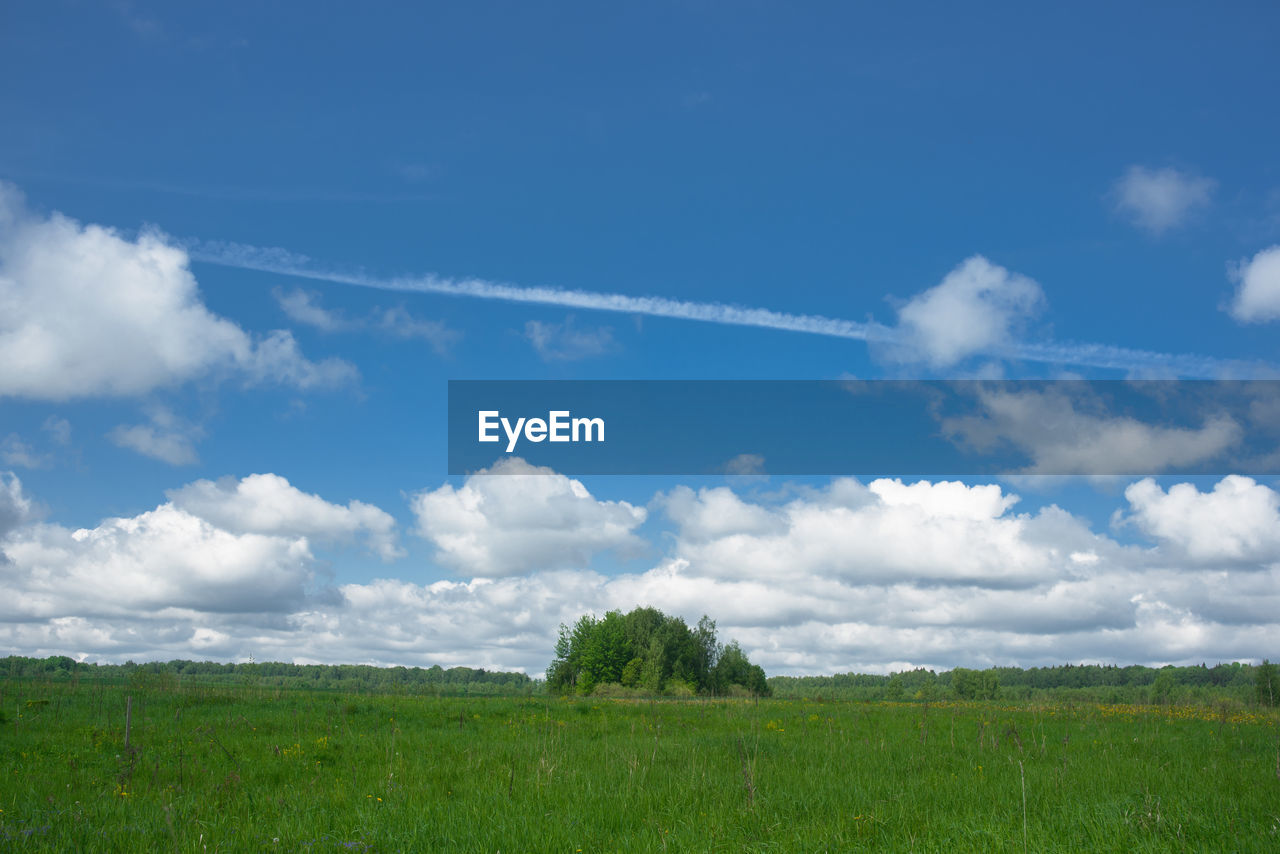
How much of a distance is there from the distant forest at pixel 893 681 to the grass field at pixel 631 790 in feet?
58.9

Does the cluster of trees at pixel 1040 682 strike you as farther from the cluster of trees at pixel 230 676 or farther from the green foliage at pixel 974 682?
the cluster of trees at pixel 230 676

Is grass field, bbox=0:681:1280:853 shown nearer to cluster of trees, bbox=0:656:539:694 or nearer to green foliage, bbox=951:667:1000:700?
cluster of trees, bbox=0:656:539:694

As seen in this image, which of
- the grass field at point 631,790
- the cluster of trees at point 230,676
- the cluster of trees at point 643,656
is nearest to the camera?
the grass field at point 631,790

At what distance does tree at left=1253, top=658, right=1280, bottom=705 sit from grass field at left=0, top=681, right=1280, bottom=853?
922 inches

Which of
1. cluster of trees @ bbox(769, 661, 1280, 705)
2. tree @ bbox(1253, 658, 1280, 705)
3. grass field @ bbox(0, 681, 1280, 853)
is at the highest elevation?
grass field @ bbox(0, 681, 1280, 853)

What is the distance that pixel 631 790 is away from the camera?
8812 mm

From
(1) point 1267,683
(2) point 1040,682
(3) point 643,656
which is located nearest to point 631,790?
(1) point 1267,683

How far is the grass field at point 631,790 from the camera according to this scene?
6.89 metres

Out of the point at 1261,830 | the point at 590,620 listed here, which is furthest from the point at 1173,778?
the point at 590,620

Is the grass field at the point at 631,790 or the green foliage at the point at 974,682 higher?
the grass field at the point at 631,790

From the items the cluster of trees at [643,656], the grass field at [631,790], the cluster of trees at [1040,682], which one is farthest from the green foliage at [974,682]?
the grass field at [631,790]

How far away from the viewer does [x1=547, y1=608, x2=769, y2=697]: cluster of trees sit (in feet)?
251

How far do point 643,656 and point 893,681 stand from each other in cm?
3026

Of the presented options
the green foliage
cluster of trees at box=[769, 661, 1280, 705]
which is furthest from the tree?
the green foliage
